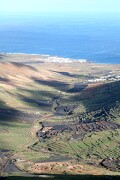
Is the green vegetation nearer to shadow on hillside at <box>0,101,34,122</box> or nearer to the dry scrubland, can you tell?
the dry scrubland

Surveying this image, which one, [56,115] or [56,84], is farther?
[56,84]

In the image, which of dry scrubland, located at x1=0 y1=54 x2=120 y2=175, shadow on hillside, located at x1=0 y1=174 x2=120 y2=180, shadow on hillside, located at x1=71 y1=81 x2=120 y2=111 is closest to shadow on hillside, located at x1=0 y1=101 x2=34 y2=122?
dry scrubland, located at x1=0 y1=54 x2=120 y2=175

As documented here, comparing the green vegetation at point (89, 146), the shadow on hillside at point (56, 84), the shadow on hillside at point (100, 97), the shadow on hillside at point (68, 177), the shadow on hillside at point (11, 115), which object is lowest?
the shadow on hillside at point (68, 177)

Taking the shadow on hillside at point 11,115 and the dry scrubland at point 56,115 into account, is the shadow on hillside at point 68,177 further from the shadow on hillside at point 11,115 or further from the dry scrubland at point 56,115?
the shadow on hillside at point 11,115

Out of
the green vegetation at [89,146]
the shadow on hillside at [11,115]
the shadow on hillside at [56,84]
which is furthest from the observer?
the shadow on hillside at [56,84]

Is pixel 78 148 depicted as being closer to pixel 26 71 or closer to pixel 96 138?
pixel 96 138

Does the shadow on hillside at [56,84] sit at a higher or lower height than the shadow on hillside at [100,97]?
higher

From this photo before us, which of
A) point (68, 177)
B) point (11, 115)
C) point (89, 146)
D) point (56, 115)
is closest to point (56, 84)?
point (56, 115)

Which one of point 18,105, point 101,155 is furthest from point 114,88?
point 101,155

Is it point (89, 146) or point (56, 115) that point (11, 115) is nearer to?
point (56, 115)

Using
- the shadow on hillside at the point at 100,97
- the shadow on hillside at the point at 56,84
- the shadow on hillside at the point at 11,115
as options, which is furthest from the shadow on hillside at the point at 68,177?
the shadow on hillside at the point at 56,84

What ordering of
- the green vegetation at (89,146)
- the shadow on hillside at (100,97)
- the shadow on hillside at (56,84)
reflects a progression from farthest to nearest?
the shadow on hillside at (56,84) < the shadow on hillside at (100,97) < the green vegetation at (89,146)
